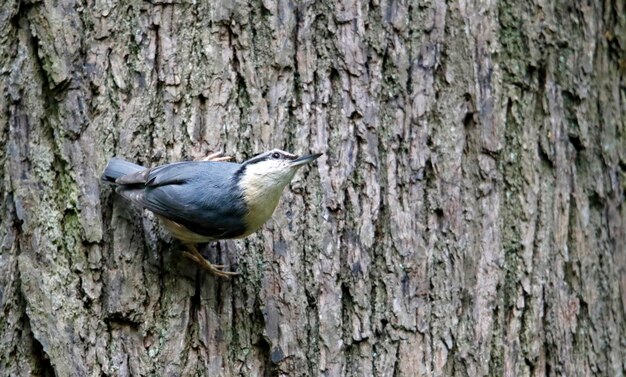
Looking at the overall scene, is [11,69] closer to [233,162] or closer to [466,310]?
[233,162]

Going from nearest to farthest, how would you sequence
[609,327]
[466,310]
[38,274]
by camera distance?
[38,274]
[466,310]
[609,327]

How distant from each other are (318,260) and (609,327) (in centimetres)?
127

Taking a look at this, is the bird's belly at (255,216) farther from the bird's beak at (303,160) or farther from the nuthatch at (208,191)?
the bird's beak at (303,160)

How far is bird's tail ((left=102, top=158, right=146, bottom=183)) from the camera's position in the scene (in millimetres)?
3039

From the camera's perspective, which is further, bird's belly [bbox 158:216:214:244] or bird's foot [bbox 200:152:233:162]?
bird's foot [bbox 200:152:233:162]

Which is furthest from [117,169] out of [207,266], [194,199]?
[207,266]

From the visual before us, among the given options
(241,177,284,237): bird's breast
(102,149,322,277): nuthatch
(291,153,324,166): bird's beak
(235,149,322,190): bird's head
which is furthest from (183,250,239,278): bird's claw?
(291,153,324,166): bird's beak

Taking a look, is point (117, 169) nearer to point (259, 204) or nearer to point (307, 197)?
point (259, 204)

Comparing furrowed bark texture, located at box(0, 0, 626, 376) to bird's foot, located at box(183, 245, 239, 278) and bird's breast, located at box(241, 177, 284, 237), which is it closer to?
bird's foot, located at box(183, 245, 239, 278)


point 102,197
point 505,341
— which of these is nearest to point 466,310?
point 505,341

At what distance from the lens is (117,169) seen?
3049 mm

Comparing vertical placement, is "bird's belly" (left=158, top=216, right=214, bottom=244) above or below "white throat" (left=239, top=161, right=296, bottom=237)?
below

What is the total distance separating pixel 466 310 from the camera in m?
3.26

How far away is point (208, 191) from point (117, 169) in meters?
0.33
